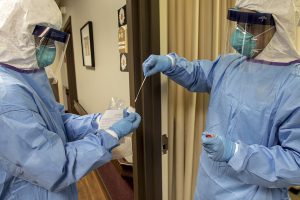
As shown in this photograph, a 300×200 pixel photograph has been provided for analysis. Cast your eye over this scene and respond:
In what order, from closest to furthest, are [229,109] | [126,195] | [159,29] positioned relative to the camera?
[229,109] < [159,29] < [126,195]

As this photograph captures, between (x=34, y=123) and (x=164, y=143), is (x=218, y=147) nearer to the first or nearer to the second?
(x=164, y=143)

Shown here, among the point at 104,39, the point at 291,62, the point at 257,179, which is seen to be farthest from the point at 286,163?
the point at 104,39

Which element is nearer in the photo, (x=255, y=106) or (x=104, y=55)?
(x=255, y=106)

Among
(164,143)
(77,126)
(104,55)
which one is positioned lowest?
(164,143)

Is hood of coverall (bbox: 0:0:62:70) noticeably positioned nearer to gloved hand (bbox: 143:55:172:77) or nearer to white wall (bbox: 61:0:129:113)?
gloved hand (bbox: 143:55:172:77)

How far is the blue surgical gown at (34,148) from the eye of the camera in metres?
0.70

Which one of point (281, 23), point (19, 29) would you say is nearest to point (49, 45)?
point (19, 29)

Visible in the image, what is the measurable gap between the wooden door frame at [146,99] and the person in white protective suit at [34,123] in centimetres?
20

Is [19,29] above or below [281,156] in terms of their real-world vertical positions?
above

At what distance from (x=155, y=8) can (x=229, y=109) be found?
532 millimetres

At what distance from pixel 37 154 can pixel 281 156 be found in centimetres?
77

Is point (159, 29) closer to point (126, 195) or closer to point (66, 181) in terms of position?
point (66, 181)

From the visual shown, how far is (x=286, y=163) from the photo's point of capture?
31.0 inches

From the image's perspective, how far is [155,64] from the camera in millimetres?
1009
